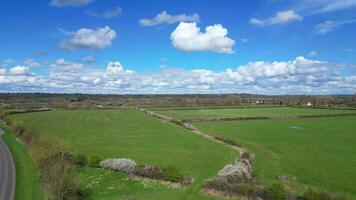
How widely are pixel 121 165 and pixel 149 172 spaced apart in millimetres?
5159

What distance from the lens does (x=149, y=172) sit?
44000 mm

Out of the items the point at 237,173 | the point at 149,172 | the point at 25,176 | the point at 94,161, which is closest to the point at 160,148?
the point at 94,161

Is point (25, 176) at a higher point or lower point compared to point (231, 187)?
lower

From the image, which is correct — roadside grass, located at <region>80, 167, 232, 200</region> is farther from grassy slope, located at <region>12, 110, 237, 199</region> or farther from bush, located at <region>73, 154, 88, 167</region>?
bush, located at <region>73, 154, 88, 167</region>

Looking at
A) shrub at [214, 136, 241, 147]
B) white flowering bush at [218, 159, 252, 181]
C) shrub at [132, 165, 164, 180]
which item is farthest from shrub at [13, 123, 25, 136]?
white flowering bush at [218, 159, 252, 181]

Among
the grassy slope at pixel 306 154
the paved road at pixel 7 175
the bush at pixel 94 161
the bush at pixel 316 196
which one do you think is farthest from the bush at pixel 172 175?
the paved road at pixel 7 175

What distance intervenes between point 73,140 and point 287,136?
47.4 meters

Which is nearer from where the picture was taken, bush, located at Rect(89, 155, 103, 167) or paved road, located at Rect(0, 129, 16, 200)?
paved road, located at Rect(0, 129, 16, 200)

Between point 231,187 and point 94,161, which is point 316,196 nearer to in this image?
point 231,187

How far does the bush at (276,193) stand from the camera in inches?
1288

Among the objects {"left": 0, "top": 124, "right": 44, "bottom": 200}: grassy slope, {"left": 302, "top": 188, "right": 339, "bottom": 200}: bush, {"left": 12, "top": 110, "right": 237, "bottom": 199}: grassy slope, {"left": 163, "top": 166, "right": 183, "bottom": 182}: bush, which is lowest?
{"left": 0, "top": 124, "right": 44, "bottom": 200}: grassy slope

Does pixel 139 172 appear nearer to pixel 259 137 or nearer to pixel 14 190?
pixel 14 190

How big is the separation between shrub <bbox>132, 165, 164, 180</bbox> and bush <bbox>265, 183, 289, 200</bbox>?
46.1 ft

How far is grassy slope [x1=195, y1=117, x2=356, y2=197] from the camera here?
41.6 m
